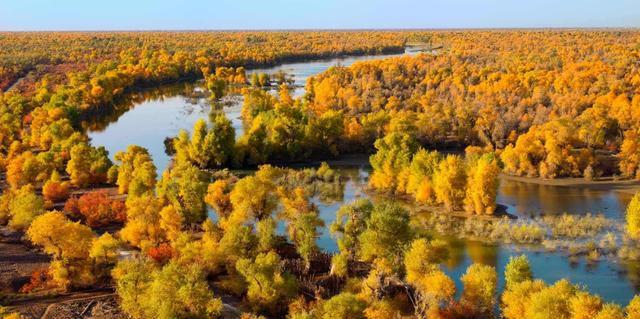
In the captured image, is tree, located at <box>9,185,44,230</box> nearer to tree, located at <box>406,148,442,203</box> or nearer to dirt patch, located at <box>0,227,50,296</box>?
dirt patch, located at <box>0,227,50,296</box>

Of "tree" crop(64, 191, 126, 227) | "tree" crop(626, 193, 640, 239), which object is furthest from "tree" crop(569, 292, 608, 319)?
"tree" crop(64, 191, 126, 227)

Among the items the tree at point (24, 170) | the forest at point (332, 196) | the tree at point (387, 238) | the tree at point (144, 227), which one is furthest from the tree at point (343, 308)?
the tree at point (24, 170)

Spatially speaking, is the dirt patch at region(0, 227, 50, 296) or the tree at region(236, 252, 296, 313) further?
the dirt patch at region(0, 227, 50, 296)

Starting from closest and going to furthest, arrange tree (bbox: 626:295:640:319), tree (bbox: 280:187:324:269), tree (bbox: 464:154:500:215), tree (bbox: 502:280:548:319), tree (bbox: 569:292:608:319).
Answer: tree (bbox: 626:295:640:319) < tree (bbox: 569:292:608:319) < tree (bbox: 502:280:548:319) < tree (bbox: 280:187:324:269) < tree (bbox: 464:154:500:215)

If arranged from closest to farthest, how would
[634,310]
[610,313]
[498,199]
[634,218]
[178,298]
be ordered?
1. [610,313]
2. [634,310]
3. [178,298]
4. [634,218]
5. [498,199]

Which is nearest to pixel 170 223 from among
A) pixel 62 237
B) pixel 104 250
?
pixel 104 250

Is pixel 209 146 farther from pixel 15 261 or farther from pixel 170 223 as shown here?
pixel 15 261

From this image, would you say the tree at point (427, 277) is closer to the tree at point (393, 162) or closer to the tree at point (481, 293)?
the tree at point (481, 293)
